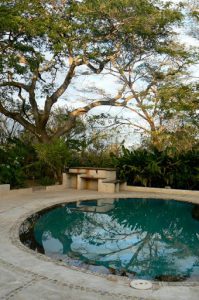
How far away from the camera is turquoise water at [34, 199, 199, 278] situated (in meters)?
5.60

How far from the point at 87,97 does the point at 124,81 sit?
2390 millimetres

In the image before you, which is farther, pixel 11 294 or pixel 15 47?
pixel 15 47

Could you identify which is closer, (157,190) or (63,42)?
(63,42)

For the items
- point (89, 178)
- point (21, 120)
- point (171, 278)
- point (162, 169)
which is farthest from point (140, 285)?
point (21, 120)

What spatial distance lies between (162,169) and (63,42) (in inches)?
248

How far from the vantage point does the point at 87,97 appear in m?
19.1

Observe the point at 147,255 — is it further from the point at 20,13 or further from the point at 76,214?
the point at 20,13

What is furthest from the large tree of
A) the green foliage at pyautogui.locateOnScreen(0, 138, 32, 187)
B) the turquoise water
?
the turquoise water

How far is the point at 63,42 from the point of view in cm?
1321

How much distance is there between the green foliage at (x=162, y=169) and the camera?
13547 millimetres

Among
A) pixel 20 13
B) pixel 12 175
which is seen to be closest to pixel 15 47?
pixel 20 13

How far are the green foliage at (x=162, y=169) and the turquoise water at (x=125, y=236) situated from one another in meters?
2.38

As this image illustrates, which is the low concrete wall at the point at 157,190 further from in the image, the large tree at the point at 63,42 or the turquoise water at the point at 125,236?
the large tree at the point at 63,42

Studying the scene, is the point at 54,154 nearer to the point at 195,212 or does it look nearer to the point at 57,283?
the point at 195,212
